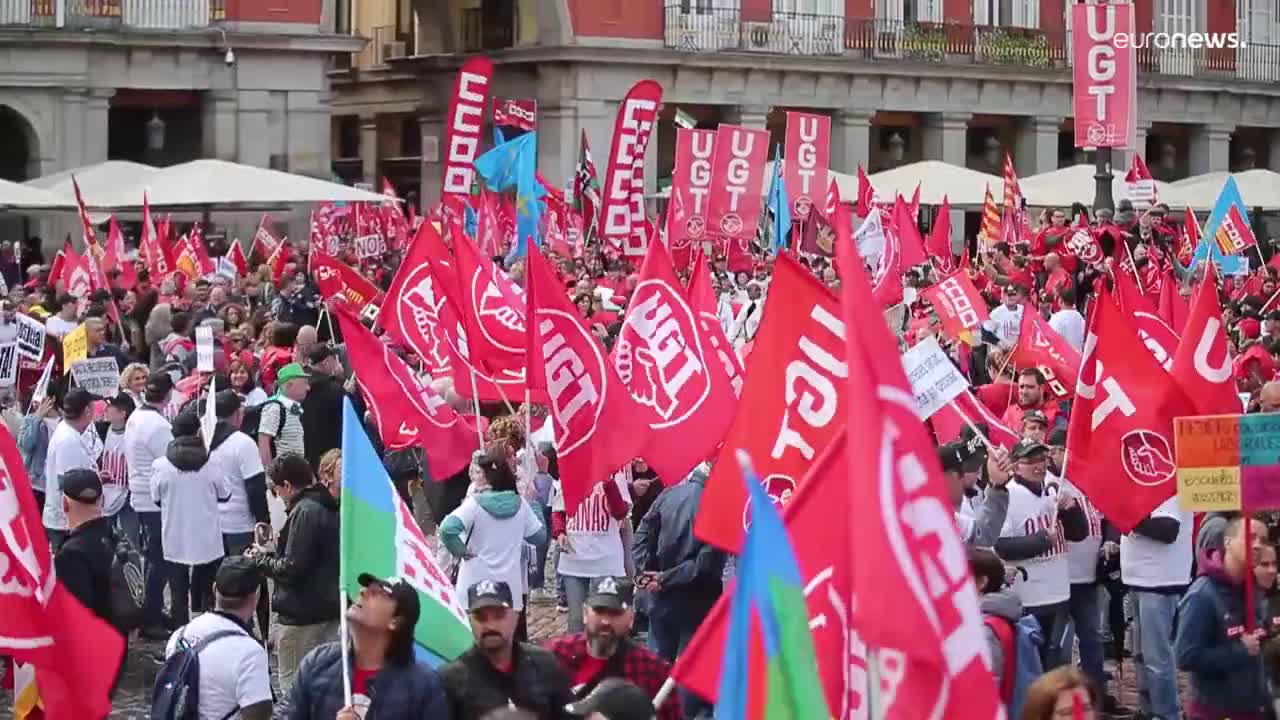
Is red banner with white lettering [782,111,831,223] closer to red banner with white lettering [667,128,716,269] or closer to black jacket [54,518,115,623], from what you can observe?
red banner with white lettering [667,128,716,269]

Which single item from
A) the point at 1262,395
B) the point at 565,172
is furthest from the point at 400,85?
the point at 1262,395

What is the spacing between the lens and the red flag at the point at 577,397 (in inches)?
424

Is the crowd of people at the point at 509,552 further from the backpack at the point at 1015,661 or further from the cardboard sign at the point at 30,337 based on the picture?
the cardboard sign at the point at 30,337

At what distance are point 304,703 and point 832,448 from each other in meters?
2.05

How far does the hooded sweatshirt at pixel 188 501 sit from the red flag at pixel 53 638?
16.0 ft

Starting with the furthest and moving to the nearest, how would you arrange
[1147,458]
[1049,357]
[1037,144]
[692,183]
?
[1037,144] < [692,183] < [1049,357] < [1147,458]

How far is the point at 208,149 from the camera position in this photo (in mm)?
36719

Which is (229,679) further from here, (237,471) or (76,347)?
(76,347)

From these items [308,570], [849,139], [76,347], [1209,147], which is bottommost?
[308,570]

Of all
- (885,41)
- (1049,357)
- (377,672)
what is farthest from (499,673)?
(885,41)

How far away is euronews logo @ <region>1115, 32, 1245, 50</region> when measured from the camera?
165 ft

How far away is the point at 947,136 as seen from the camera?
46688 mm

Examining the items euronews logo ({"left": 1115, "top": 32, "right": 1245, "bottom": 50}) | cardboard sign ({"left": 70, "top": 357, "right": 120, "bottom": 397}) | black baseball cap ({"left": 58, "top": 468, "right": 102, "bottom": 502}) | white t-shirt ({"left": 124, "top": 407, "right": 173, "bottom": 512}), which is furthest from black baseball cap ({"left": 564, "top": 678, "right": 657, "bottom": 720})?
euronews logo ({"left": 1115, "top": 32, "right": 1245, "bottom": 50})

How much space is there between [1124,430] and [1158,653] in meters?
1.01
